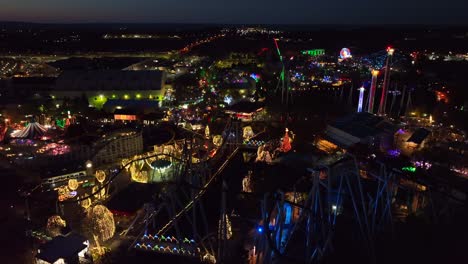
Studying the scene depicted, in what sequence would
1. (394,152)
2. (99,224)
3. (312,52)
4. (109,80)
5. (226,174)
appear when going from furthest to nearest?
(312,52)
(109,80)
(394,152)
(226,174)
(99,224)

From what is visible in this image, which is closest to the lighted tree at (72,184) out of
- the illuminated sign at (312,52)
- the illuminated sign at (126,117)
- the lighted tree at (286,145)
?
the lighted tree at (286,145)

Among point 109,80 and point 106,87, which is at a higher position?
point 109,80

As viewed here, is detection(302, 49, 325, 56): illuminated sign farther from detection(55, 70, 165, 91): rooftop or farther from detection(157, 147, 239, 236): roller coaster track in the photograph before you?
detection(157, 147, 239, 236): roller coaster track

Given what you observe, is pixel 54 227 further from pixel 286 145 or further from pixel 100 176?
pixel 286 145

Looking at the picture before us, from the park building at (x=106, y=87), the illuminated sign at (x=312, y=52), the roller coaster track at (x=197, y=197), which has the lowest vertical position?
the roller coaster track at (x=197, y=197)

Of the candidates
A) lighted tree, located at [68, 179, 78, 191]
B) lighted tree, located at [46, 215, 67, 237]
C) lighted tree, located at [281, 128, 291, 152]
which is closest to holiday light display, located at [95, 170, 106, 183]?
lighted tree, located at [68, 179, 78, 191]

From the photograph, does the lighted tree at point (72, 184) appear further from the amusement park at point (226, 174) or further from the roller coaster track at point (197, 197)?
the roller coaster track at point (197, 197)

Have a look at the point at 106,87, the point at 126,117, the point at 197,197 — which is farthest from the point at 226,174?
the point at 106,87

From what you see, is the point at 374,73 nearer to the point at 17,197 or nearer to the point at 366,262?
the point at 366,262
